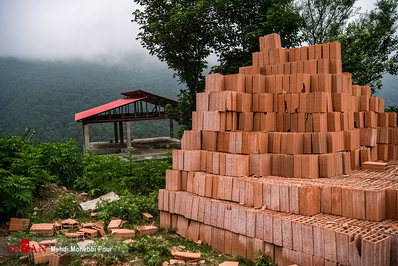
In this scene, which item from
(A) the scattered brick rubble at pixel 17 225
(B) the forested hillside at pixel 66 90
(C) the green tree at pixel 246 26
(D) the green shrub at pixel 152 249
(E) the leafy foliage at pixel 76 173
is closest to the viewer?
(D) the green shrub at pixel 152 249

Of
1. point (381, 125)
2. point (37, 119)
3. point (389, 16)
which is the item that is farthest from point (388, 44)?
point (37, 119)

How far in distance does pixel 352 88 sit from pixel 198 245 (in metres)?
5.75

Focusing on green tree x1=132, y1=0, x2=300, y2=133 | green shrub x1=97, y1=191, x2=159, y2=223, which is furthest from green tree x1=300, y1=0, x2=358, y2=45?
green shrub x1=97, y1=191, x2=159, y2=223

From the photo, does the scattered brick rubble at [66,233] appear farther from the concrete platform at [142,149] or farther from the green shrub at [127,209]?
the concrete platform at [142,149]

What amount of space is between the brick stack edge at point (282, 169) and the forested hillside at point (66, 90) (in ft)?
82.9

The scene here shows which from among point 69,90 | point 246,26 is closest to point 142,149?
point 246,26

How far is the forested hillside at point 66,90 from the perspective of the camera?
35.9m

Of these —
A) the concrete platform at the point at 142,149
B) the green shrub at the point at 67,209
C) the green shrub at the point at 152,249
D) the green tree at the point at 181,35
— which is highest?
the green tree at the point at 181,35

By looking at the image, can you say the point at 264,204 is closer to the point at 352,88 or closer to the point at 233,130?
the point at 233,130

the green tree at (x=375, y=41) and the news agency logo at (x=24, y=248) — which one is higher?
the green tree at (x=375, y=41)

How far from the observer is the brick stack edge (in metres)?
4.56

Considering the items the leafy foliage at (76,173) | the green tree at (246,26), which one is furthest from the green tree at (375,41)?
the leafy foliage at (76,173)

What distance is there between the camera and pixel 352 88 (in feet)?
26.7

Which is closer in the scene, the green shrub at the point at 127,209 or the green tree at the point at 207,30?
the green shrub at the point at 127,209
